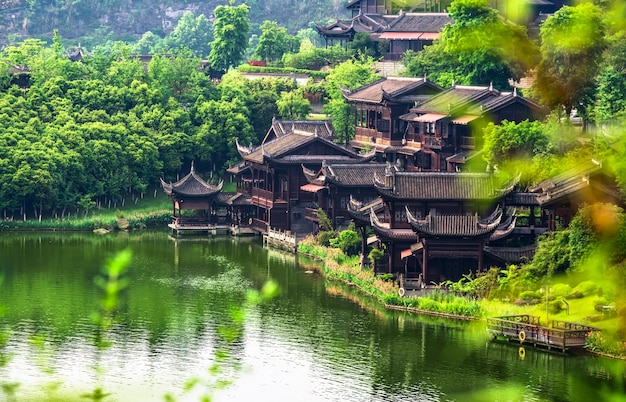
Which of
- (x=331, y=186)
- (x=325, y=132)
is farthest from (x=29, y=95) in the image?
(x=331, y=186)

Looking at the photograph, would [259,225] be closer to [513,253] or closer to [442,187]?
[442,187]

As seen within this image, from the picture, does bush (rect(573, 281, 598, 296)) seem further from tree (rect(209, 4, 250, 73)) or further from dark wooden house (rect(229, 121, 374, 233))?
tree (rect(209, 4, 250, 73))

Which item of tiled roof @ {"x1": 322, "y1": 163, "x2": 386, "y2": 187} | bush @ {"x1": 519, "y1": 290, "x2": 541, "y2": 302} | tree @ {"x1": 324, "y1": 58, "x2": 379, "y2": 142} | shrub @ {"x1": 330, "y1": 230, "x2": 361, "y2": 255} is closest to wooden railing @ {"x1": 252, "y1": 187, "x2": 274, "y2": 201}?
tiled roof @ {"x1": 322, "y1": 163, "x2": 386, "y2": 187}

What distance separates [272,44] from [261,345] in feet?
177

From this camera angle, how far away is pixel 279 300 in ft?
143

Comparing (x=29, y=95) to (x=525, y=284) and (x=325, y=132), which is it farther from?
(x=525, y=284)

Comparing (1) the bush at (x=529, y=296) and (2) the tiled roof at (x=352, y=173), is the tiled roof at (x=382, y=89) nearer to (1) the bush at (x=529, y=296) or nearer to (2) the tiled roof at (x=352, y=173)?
(2) the tiled roof at (x=352, y=173)

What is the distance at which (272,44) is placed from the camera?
8781 centimetres

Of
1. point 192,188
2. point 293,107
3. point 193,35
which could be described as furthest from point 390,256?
point 193,35

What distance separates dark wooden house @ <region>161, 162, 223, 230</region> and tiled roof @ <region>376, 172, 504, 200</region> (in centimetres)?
1720

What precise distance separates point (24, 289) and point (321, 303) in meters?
10.7

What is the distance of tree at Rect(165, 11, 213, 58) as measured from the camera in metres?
124

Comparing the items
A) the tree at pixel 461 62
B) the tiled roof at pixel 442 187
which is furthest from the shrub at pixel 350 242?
the tree at pixel 461 62

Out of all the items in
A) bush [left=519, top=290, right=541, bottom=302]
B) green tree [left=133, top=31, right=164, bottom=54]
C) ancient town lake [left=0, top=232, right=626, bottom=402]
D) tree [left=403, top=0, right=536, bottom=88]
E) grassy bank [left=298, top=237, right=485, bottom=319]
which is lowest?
ancient town lake [left=0, top=232, right=626, bottom=402]
